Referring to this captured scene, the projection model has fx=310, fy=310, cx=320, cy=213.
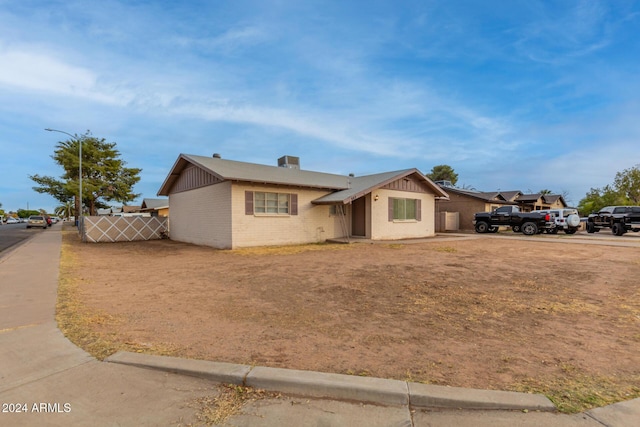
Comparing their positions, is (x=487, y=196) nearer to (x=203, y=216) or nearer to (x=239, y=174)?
(x=239, y=174)

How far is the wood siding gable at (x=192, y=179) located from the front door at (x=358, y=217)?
8191 mm

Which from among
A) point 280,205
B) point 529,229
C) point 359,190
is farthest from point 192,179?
point 529,229

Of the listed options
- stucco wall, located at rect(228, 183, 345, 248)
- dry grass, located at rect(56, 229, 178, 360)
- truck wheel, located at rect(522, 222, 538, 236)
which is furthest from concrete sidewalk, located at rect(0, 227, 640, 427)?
truck wheel, located at rect(522, 222, 538, 236)

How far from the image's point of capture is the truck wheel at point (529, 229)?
21328mm

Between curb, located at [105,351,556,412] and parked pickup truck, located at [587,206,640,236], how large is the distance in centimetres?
2623

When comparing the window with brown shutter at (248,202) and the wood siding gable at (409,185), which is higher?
the wood siding gable at (409,185)

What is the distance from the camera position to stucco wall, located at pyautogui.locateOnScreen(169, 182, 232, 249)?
14.5 meters

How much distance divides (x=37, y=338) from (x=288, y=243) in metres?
12.2

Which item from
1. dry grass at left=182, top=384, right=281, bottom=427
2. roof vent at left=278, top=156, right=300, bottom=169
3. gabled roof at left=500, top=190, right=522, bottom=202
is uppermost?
roof vent at left=278, top=156, right=300, bottom=169

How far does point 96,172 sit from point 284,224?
3010 cm

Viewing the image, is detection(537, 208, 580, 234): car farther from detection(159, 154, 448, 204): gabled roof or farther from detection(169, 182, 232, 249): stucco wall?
detection(169, 182, 232, 249): stucco wall

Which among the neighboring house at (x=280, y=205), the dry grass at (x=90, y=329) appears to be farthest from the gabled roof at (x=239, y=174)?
the dry grass at (x=90, y=329)

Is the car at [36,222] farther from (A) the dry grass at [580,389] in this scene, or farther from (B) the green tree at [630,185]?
(B) the green tree at [630,185]

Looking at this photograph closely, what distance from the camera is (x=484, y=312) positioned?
16.3 feet
